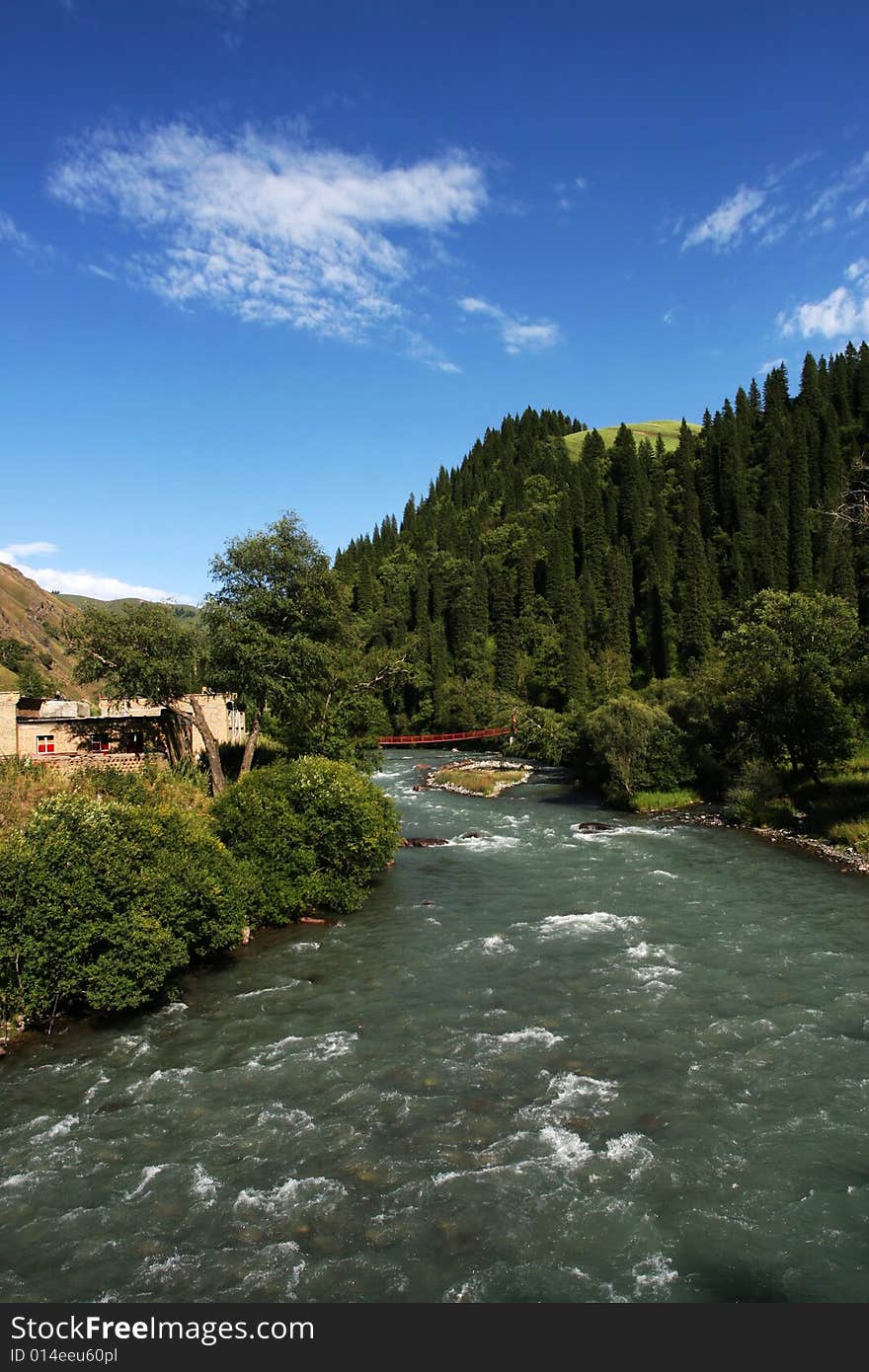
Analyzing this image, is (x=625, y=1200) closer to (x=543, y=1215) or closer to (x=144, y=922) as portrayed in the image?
(x=543, y=1215)

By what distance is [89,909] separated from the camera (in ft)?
55.3

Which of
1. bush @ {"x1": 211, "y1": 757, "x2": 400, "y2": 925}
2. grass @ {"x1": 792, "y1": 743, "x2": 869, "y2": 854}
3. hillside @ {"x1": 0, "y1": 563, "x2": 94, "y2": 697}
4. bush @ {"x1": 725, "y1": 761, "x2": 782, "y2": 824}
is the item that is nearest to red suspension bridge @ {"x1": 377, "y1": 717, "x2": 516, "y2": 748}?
bush @ {"x1": 725, "y1": 761, "x2": 782, "y2": 824}

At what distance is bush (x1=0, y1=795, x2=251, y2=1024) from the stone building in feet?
44.1

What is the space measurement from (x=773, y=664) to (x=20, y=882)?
3963 cm

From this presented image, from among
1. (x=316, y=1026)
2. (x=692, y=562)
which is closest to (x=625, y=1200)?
(x=316, y=1026)

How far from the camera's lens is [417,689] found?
116062 mm

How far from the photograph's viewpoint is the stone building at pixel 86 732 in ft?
100

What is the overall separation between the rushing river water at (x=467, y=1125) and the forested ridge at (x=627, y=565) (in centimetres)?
6641

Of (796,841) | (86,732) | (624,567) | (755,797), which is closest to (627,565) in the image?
(624,567)

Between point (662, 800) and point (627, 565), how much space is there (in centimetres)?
7639

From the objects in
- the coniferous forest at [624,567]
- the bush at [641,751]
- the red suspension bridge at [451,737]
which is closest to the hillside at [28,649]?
the red suspension bridge at [451,737]

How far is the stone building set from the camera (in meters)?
30.6

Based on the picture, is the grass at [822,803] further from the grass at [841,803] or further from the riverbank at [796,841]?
the riverbank at [796,841]

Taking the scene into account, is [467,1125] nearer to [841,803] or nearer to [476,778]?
[841,803]
